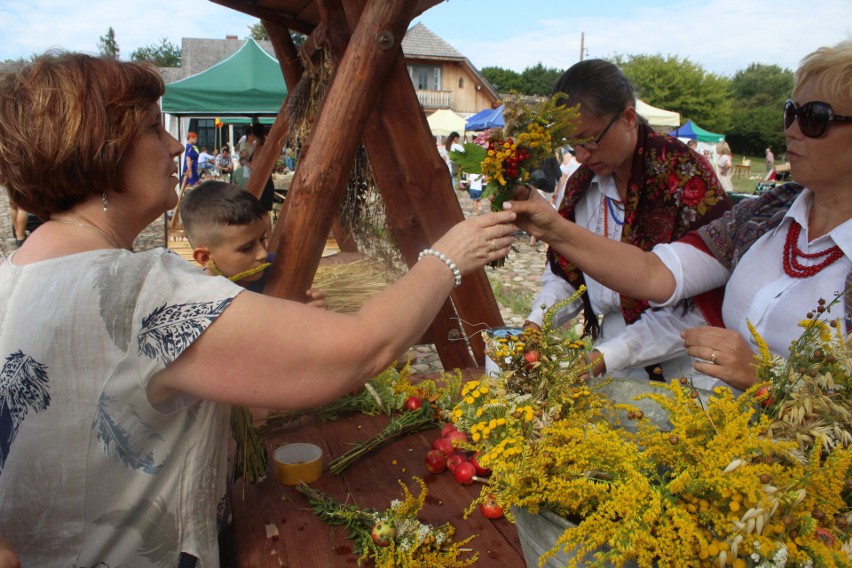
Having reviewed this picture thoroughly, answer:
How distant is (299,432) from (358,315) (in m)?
1.14

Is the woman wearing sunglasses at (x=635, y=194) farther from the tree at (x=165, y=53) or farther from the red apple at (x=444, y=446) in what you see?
the tree at (x=165, y=53)

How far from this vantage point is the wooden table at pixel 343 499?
1493 mm

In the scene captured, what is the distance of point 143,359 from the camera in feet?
3.78

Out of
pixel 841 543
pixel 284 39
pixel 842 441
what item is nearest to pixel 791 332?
pixel 842 441

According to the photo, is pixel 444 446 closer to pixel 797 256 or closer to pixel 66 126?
pixel 797 256

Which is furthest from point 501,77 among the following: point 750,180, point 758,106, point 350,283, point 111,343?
point 111,343

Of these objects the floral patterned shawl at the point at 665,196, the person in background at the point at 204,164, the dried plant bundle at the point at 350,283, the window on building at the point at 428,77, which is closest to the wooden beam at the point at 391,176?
the floral patterned shawl at the point at 665,196

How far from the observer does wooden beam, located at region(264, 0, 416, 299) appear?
210 cm

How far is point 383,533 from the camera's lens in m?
1.45

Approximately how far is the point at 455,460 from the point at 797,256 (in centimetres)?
121

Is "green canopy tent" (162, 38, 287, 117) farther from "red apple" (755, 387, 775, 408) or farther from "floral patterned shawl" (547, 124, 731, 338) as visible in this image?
"red apple" (755, 387, 775, 408)

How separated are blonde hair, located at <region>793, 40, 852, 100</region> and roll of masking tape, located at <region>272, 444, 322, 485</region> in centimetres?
183

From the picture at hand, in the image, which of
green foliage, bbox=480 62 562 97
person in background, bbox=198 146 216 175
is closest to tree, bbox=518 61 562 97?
green foliage, bbox=480 62 562 97

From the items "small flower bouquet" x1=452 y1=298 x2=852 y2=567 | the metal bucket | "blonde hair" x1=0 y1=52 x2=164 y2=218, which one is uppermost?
"blonde hair" x1=0 y1=52 x2=164 y2=218
